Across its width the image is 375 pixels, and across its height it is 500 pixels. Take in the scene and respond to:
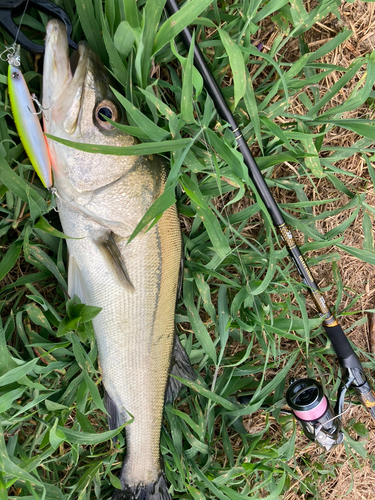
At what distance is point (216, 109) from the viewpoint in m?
1.56

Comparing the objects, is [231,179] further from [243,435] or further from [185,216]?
[243,435]

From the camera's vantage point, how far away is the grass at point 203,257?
1.42 meters

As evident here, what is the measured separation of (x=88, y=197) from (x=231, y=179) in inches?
26.2

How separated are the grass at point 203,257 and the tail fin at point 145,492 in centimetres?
10

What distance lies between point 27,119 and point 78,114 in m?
0.21

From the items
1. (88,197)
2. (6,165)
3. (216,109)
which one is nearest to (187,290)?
(88,197)

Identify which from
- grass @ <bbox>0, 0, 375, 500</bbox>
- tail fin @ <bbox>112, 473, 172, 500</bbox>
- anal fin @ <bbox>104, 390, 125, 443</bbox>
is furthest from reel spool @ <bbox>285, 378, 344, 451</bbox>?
anal fin @ <bbox>104, 390, 125, 443</bbox>

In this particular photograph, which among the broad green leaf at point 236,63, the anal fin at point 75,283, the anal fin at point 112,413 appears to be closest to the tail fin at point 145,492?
A: the anal fin at point 112,413

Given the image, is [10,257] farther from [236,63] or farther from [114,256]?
[236,63]

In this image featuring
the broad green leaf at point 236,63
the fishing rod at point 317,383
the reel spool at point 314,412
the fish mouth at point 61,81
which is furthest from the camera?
the reel spool at point 314,412

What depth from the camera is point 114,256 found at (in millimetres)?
1513

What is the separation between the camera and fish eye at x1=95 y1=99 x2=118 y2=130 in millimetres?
1333

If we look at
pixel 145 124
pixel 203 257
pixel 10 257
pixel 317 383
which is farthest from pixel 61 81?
pixel 317 383

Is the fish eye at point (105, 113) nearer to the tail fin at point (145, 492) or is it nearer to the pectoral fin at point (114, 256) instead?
the pectoral fin at point (114, 256)
